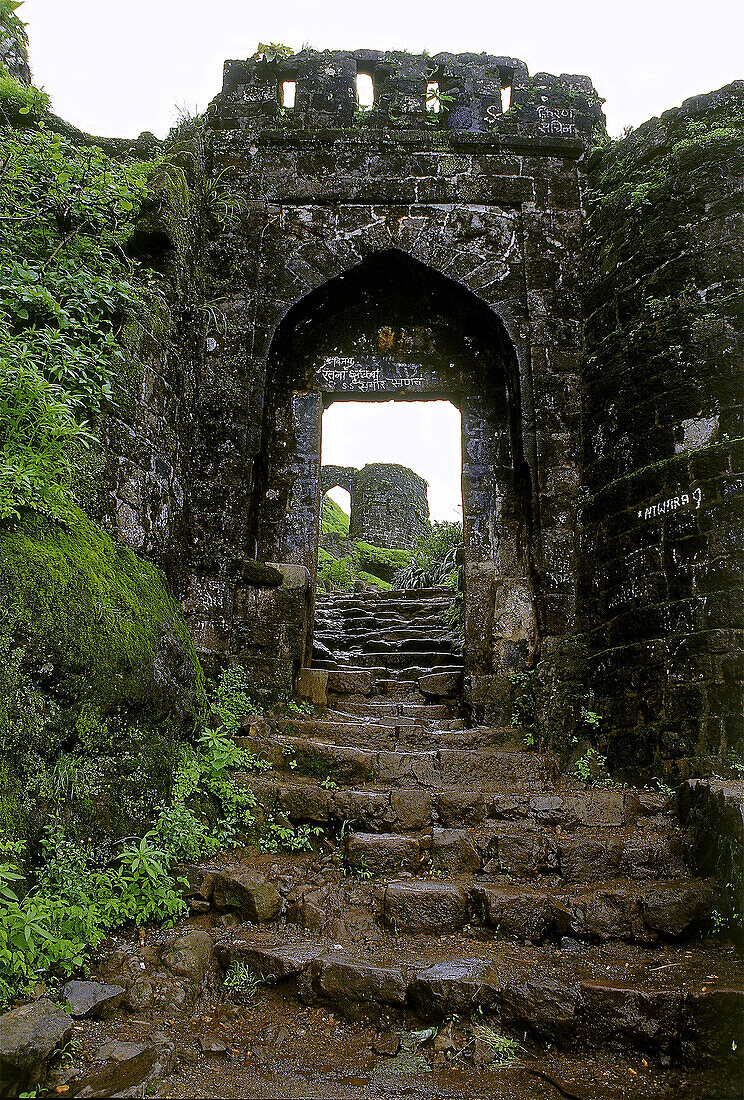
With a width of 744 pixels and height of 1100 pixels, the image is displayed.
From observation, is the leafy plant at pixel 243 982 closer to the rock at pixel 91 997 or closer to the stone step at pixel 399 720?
the rock at pixel 91 997

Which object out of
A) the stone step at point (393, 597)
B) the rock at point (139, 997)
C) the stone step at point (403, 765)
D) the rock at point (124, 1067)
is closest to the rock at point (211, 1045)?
the rock at point (124, 1067)

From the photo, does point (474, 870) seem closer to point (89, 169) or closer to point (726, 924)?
point (726, 924)

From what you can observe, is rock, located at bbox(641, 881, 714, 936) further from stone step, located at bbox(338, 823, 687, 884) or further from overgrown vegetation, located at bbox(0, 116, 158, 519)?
overgrown vegetation, located at bbox(0, 116, 158, 519)

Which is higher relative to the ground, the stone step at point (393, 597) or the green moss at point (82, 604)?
the stone step at point (393, 597)

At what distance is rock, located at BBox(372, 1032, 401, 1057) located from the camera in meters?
2.78

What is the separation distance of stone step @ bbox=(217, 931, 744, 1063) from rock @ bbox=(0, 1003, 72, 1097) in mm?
873

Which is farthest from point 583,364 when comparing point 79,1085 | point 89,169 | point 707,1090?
point 79,1085

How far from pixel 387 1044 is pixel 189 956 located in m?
0.94

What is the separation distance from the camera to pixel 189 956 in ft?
10.3

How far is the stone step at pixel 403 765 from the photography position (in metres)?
4.68

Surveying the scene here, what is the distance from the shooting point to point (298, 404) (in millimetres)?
6824

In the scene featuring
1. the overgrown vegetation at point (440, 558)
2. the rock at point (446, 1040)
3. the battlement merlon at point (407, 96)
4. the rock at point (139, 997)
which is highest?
the battlement merlon at point (407, 96)

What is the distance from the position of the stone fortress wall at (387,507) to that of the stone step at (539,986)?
16399 millimetres

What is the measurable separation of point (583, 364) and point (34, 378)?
14.5 feet
